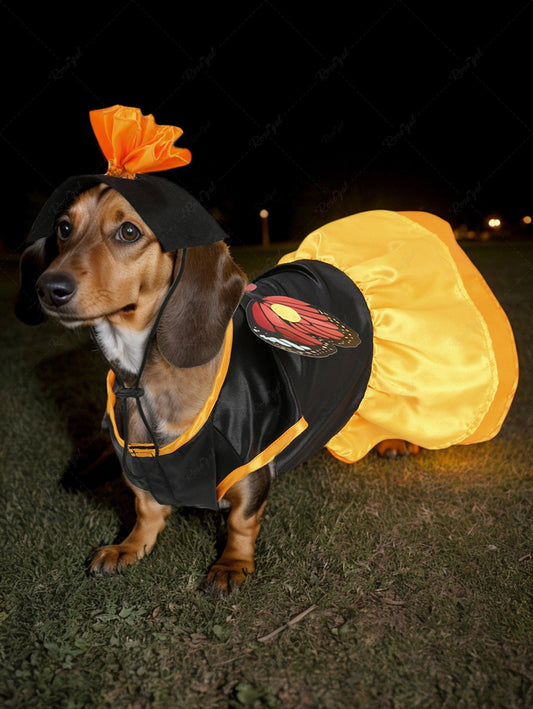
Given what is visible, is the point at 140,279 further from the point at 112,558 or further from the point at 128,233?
the point at 112,558

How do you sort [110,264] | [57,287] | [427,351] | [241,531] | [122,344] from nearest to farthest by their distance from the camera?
[57,287] → [110,264] → [122,344] → [241,531] → [427,351]

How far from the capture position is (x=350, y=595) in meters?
1.82

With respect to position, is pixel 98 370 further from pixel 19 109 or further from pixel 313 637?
pixel 19 109

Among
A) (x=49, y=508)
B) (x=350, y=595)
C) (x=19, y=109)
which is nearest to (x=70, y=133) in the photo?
(x=19, y=109)

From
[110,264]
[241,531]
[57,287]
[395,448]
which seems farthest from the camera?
[395,448]

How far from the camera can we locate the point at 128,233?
1.68 metres

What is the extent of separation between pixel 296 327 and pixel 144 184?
24.9 inches

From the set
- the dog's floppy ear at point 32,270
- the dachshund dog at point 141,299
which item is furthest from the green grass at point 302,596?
the dog's floppy ear at point 32,270

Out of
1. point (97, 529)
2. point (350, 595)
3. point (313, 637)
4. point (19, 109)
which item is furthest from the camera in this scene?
point (19, 109)

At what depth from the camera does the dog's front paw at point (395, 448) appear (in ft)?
9.02

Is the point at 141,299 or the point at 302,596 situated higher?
the point at 141,299

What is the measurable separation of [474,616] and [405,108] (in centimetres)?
876

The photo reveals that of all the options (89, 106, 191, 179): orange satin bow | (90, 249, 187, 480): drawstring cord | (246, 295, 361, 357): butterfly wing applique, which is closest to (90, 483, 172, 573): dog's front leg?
(90, 249, 187, 480): drawstring cord

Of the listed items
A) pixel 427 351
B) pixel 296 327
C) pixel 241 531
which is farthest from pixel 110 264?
pixel 427 351
